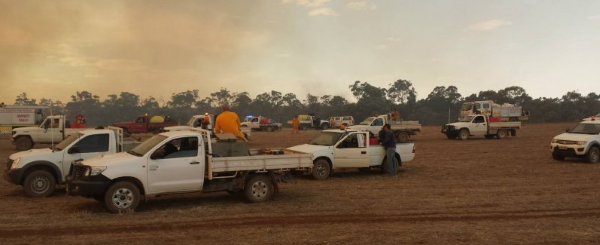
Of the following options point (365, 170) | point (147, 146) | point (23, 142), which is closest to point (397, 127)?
point (365, 170)

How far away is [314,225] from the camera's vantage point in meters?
8.38

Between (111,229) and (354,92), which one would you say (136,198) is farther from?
(354,92)

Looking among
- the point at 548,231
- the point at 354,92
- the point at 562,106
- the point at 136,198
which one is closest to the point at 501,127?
the point at 548,231

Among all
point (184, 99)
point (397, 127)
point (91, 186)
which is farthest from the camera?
point (184, 99)

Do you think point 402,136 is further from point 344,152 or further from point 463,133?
point 344,152

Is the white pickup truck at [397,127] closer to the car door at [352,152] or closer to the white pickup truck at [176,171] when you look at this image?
the car door at [352,152]

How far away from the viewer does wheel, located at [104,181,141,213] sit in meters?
8.99

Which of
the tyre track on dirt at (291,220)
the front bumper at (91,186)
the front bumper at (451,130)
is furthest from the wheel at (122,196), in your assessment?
the front bumper at (451,130)

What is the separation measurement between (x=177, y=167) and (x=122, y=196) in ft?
3.87

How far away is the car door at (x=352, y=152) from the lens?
14547 mm

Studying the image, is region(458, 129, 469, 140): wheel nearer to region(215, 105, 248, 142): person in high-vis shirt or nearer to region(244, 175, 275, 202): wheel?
region(215, 105, 248, 142): person in high-vis shirt

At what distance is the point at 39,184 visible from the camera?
11.1 m

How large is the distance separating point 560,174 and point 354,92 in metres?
88.4

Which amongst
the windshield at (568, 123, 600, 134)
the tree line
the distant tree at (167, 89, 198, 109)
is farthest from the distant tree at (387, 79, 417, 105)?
the windshield at (568, 123, 600, 134)
